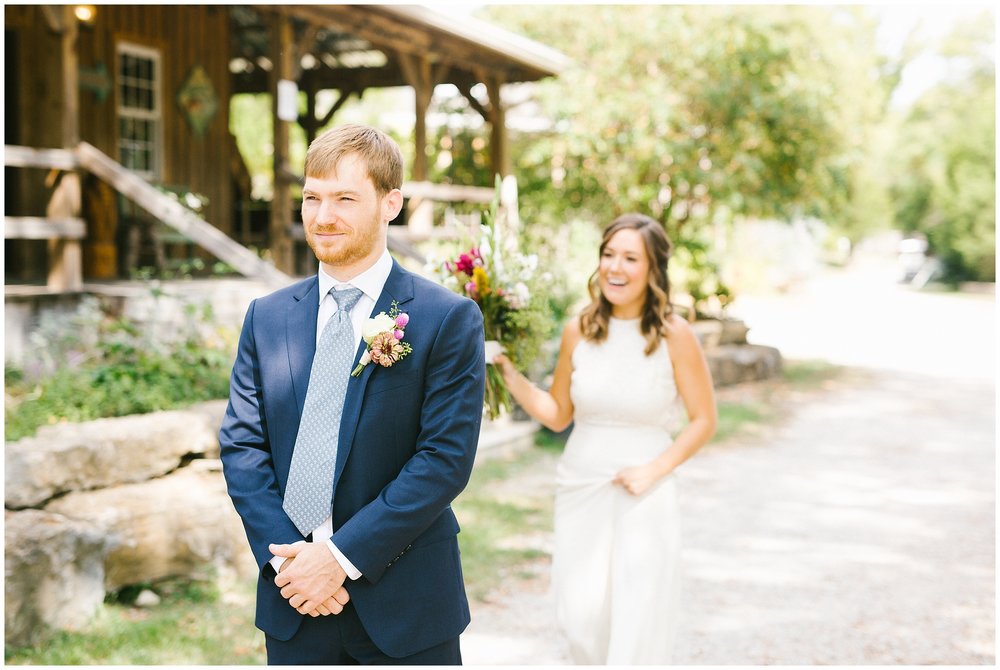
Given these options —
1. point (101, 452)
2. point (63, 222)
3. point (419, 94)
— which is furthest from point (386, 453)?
point (419, 94)

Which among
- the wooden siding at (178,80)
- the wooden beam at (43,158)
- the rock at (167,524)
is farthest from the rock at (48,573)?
the wooden siding at (178,80)

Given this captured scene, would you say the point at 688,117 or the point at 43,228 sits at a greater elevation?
the point at 688,117

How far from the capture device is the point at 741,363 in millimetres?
15109

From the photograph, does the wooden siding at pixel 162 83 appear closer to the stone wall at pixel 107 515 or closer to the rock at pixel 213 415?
the rock at pixel 213 415

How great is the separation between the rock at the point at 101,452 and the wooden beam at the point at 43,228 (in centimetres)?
292

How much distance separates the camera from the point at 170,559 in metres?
5.48

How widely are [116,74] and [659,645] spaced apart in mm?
10294

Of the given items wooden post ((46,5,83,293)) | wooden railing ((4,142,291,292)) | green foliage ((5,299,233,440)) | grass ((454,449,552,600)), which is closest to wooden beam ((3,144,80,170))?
wooden railing ((4,142,291,292))

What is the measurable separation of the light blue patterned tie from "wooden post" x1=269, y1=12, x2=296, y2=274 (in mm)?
8252

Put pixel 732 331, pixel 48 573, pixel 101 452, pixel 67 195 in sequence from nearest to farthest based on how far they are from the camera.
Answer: pixel 48 573 → pixel 101 452 → pixel 67 195 → pixel 732 331

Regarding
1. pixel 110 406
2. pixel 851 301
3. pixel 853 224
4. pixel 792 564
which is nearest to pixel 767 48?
pixel 792 564

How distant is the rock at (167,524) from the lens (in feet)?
16.9

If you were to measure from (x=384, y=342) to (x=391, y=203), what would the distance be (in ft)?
1.27

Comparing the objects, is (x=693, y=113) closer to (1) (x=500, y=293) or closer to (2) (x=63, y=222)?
(2) (x=63, y=222)
